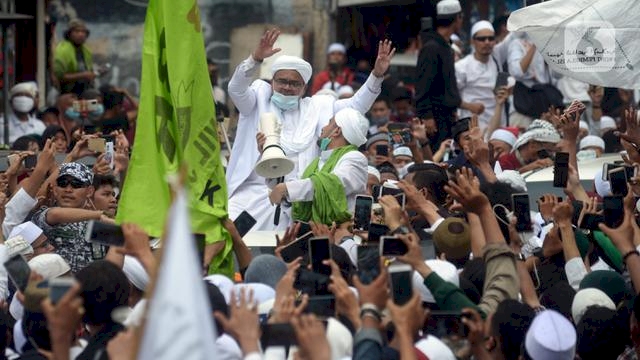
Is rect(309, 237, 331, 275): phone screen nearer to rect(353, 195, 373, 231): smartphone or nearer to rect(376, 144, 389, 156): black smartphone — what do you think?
rect(353, 195, 373, 231): smartphone

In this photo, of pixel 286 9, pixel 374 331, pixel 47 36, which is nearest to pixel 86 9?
pixel 47 36

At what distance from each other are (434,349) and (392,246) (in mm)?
720

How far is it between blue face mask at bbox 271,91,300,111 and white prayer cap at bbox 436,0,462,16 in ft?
11.6

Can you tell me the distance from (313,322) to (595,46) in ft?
16.9

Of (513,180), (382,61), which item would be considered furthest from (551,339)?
(382,61)

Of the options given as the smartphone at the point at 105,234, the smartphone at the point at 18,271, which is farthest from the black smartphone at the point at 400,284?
the smartphone at the point at 18,271

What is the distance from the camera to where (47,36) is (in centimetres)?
2028

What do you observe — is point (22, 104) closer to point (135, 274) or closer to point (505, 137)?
point (505, 137)

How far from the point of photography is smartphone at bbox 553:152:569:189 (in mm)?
10180

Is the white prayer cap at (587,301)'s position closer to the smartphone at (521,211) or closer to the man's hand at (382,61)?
the smartphone at (521,211)

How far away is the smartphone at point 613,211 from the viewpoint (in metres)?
8.37

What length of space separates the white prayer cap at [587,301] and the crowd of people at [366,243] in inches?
0.6

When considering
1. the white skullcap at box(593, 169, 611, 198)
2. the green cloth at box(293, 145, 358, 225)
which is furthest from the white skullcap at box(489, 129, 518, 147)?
the green cloth at box(293, 145, 358, 225)

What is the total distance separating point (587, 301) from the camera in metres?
7.39
